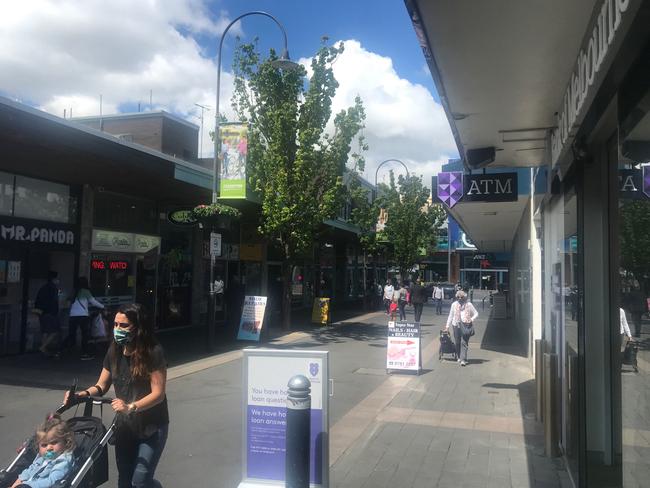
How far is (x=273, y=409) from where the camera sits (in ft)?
15.0

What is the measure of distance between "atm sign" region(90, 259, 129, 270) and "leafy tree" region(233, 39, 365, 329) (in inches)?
161

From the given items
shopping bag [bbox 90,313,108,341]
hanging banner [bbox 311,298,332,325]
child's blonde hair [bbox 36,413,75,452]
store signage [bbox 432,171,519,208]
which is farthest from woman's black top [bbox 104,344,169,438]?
hanging banner [bbox 311,298,332,325]

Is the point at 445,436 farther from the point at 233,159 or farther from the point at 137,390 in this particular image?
the point at 233,159

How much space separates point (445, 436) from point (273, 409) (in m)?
2.89

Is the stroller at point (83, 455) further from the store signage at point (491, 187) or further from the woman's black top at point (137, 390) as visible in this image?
the store signage at point (491, 187)

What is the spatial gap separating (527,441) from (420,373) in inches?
173

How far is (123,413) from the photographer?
357 centimetres

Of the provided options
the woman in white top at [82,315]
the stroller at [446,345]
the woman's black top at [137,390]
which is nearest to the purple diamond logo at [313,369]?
the woman's black top at [137,390]

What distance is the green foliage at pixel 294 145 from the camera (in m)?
16.2

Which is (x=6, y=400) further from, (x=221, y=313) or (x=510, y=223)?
(x=510, y=223)

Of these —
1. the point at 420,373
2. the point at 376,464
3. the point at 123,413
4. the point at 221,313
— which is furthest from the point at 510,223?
the point at 123,413

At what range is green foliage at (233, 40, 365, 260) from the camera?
16.2 metres

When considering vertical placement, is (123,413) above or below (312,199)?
below

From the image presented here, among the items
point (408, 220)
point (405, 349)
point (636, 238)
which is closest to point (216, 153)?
point (405, 349)
